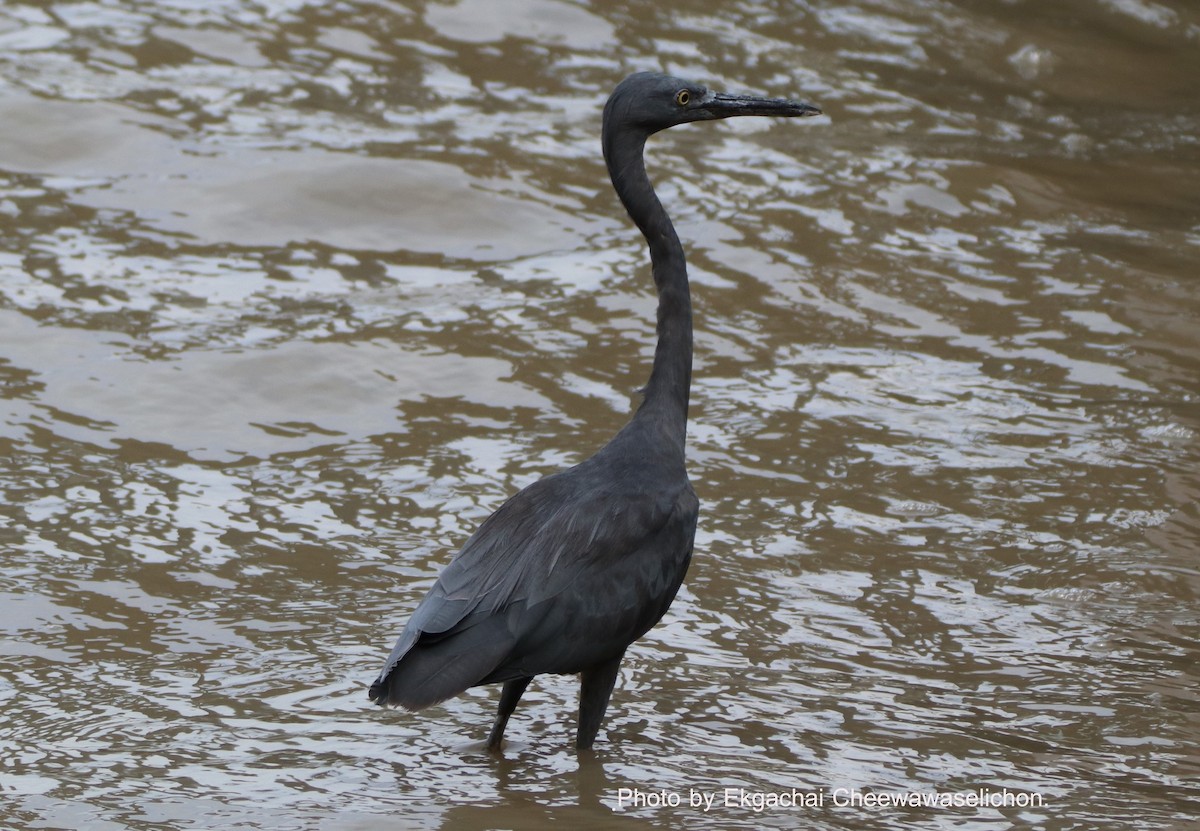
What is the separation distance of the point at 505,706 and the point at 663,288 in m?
1.61

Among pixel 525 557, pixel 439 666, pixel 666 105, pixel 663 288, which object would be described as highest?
pixel 666 105

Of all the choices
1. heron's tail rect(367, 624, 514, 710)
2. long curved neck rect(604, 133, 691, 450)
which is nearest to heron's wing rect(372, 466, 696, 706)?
heron's tail rect(367, 624, 514, 710)

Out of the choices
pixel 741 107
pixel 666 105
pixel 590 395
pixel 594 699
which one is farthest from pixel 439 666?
pixel 590 395

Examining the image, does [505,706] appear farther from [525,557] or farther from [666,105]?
[666,105]

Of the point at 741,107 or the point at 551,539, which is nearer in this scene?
the point at 551,539

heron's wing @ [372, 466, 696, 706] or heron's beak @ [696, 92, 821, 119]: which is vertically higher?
heron's beak @ [696, 92, 821, 119]

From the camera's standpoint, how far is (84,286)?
876 cm

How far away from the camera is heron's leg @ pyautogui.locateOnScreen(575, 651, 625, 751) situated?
505 centimetres

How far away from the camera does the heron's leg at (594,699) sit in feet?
16.6

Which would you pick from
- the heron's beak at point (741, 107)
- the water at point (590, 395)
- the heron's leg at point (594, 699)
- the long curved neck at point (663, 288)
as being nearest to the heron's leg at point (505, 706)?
the water at point (590, 395)

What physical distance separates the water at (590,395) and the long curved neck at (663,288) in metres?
1.00

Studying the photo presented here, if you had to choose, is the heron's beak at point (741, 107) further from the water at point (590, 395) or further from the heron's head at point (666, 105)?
the water at point (590, 395)

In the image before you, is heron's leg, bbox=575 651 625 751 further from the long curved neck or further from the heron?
the long curved neck

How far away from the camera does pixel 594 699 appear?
5.05m
